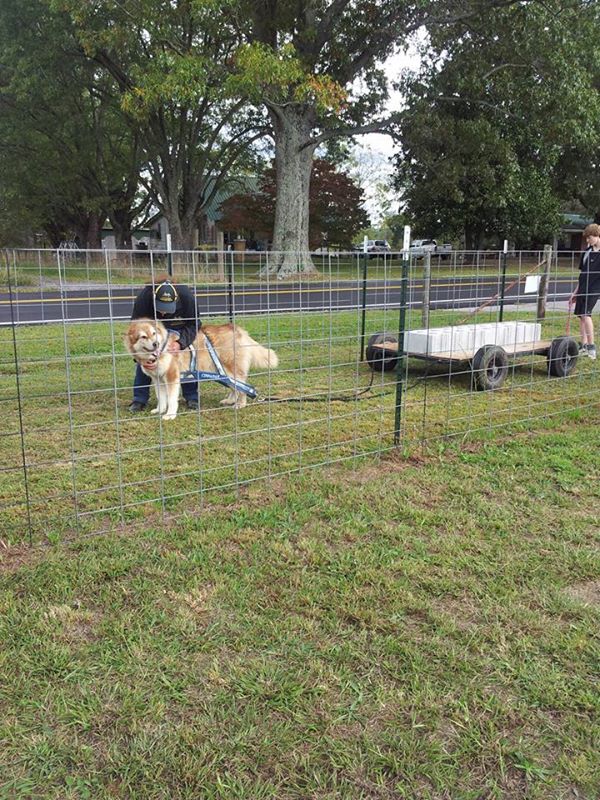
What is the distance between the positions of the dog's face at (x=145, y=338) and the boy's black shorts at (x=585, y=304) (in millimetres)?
5144

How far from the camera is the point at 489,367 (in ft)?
22.8

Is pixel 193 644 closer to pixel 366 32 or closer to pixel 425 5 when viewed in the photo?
pixel 425 5

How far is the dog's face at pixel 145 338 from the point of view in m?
5.38

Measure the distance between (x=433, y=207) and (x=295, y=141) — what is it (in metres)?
13.9

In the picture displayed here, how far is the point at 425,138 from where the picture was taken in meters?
22.3

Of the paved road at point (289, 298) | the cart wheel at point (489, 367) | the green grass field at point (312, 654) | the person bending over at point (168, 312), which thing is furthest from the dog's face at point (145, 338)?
→ the cart wheel at point (489, 367)

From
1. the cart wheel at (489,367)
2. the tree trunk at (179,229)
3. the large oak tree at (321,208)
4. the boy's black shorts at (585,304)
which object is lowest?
the cart wheel at (489,367)

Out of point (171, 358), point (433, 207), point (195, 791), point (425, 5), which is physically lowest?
point (195, 791)

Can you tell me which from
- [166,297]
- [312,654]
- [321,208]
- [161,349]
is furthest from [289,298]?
[321,208]

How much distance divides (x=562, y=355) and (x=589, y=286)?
1.07 m

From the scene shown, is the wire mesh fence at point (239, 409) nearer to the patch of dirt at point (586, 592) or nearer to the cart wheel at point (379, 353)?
the cart wheel at point (379, 353)

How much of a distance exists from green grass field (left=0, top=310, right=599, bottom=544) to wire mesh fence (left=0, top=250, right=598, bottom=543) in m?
0.02

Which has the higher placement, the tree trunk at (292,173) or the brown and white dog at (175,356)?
the tree trunk at (292,173)

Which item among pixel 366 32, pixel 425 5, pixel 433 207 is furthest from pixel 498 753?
pixel 433 207
